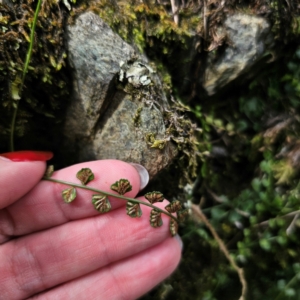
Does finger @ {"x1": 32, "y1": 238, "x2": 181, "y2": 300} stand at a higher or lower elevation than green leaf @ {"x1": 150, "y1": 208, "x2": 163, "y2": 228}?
lower

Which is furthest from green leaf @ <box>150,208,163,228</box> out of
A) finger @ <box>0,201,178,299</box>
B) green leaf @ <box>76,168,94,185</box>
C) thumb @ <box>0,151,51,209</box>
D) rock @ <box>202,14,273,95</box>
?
rock @ <box>202,14,273,95</box>

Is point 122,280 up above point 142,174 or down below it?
below

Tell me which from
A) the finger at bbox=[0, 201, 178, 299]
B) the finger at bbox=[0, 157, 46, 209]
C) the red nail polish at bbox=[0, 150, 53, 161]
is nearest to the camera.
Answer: the finger at bbox=[0, 157, 46, 209]

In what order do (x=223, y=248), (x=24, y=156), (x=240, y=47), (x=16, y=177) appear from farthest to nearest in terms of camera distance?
(x=223, y=248) → (x=240, y=47) → (x=24, y=156) → (x=16, y=177)

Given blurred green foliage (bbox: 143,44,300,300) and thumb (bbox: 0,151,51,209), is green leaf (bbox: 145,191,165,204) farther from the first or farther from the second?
blurred green foliage (bbox: 143,44,300,300)

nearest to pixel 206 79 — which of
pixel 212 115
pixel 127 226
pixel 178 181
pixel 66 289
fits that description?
pixel 212 115

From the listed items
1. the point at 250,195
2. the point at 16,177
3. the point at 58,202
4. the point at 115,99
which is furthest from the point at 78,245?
the point at 250,195

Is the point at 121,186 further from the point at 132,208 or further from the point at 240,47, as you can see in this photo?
the point at 240,47
